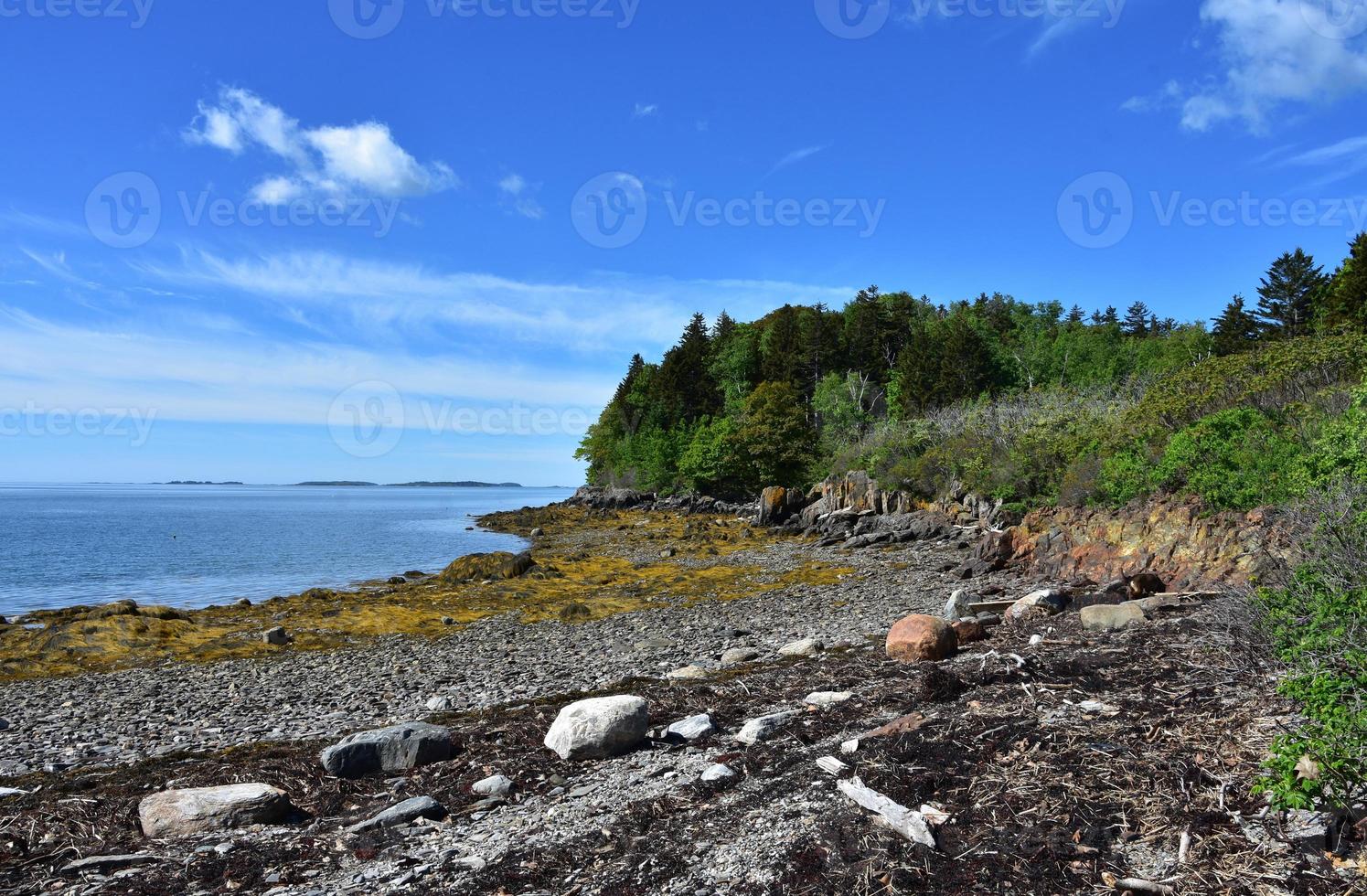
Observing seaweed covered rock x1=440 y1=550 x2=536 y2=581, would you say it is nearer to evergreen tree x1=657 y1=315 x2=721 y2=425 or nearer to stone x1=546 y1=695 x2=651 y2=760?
stone x1=546 y1=695 x2=651 y2=760

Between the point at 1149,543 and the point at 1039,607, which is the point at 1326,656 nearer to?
the point at 1039,607

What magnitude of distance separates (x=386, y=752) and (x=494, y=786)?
4.92ft

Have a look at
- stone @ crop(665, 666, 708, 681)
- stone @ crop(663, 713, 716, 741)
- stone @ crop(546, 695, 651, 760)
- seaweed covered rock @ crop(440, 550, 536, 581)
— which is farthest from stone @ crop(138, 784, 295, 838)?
seaweed covered rock @ crop(440, 550, 536, 581)

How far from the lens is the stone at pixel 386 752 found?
6645 millimetres

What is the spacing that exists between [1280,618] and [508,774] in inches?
256

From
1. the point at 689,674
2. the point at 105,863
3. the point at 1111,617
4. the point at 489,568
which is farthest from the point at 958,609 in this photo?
the point at 489,568

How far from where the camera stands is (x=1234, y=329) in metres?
55.2

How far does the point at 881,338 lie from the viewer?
238ft

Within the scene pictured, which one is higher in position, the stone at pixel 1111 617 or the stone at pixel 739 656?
the stone at pixel 1111 617

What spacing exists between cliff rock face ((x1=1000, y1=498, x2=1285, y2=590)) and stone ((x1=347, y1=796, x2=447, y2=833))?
29.8 feet

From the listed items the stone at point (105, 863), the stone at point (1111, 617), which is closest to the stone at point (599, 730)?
the stone at point (105, 863)

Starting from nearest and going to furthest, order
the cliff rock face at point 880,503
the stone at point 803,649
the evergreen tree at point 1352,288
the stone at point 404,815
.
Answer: the stone at point 404,815 < the stone at point 803,649 < the cliff rock face at point 880,503 < the evergreen tree at point 1352,288

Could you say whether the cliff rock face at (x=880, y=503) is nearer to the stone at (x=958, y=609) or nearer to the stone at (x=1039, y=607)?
the stone at (x=958, y=609)

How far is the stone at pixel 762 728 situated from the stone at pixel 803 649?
4.24 metres
